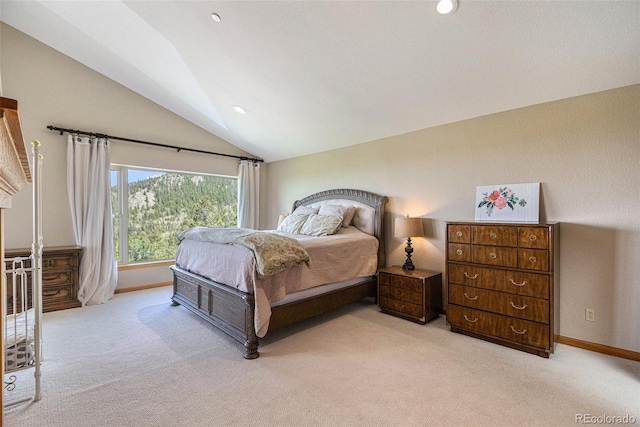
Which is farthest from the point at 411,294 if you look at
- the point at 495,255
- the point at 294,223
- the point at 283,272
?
the point at 294,223

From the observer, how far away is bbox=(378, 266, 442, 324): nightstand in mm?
3189

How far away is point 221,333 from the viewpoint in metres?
2.99

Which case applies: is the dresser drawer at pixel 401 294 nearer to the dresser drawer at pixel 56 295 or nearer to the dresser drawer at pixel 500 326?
the dresser drawer at pixel 500 326

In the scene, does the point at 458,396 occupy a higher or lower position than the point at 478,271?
lower

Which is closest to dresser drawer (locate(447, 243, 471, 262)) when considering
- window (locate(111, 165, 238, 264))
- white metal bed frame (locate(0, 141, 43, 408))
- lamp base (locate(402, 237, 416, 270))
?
lamp base (locate(402, 237, 416, 270))

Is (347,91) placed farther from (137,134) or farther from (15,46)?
(15,46)

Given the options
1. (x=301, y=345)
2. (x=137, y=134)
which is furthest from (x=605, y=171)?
(x=137, y=134)

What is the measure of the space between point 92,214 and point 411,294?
4207mm

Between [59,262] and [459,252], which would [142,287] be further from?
[459,252]

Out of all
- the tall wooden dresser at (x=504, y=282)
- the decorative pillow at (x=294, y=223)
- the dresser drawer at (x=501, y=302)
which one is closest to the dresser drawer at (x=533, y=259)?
the tall wooden dresser at (x=504, y=282)

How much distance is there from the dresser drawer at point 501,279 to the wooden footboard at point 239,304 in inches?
45.0

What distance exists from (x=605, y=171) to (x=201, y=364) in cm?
373

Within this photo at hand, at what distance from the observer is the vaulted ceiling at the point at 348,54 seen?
2244 mm

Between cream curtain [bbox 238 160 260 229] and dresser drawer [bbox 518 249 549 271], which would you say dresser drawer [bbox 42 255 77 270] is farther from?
dresser drawer [bbox 518 249 549 271]
